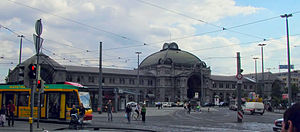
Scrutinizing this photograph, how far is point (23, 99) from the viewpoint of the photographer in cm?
2566

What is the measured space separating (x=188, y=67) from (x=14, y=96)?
9821 centimetres

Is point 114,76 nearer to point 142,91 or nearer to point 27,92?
point 142,91

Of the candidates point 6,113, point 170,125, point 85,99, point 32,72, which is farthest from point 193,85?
point 32,72

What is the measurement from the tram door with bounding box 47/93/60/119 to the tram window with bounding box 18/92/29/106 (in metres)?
2.33

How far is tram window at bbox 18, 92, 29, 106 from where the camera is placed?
83.5ft

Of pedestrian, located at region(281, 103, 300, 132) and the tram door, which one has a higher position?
pedestrian, located at region(281, 103, 300, 132)

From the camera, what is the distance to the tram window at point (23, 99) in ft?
83.5

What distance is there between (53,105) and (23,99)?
10.7 feet

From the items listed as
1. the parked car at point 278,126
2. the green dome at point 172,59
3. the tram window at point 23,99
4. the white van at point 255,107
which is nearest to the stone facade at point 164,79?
the green dome at point 172,59

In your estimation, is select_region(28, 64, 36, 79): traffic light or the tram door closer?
select_region(28, 64, 36, 79): traffic light

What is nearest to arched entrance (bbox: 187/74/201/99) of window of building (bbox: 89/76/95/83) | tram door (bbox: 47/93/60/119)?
window of building (bbox: 89/76/95/83)

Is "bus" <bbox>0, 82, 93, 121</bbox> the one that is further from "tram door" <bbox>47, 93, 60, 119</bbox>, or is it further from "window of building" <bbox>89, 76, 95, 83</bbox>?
"window of building" <bbox>89, 76, 95, 83</bbox>

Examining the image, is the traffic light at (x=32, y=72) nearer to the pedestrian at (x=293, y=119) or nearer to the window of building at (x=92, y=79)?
the pedestrian at (x=293, y=119)

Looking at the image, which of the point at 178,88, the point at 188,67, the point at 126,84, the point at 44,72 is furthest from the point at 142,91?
the point at 44,72
